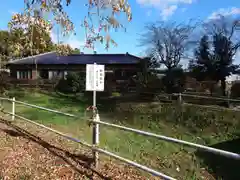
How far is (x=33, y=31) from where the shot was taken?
4.57 meters

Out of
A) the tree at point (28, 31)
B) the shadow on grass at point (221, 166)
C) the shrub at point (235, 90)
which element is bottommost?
the shadow on grass at point (221, 166)

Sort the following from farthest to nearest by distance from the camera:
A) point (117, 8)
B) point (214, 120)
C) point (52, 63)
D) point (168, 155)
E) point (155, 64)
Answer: point (52, 63)
point (155, 64)
point (214, 120)
point (168, 155)
point (117, 8)

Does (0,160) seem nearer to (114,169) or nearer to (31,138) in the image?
(31,138)

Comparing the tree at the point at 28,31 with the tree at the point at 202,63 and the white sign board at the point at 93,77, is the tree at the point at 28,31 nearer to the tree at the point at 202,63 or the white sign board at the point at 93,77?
the white sign board at the point at 93,77

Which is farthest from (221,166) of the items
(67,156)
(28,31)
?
(28,31)

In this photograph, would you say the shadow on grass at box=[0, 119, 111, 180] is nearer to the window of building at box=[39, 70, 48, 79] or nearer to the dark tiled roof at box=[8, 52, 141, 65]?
the dark tiled roof at box=[8, 52, 141, 65]

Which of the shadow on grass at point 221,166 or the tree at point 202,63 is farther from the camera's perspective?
the tree at point 202,63

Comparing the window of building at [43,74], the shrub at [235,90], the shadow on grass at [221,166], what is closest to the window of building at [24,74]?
the window of building at [43,74]

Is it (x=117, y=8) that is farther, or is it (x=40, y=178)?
(x=40, y=178)

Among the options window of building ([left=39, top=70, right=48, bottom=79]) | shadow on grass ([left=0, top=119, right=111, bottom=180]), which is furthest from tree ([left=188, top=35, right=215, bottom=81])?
shadow on grass ([left=0, top=119, right=111, bottom=180])

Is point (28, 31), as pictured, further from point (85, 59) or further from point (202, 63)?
point (85, 59)

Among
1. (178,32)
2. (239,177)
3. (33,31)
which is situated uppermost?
(178,32)

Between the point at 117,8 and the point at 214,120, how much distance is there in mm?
8339

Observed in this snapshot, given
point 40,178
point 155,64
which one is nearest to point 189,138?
point 40,178
